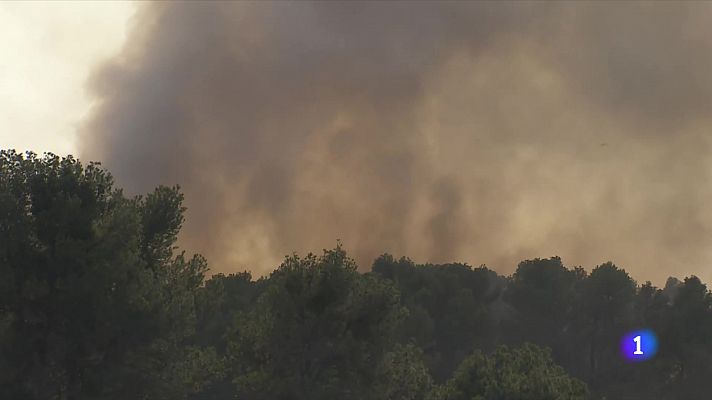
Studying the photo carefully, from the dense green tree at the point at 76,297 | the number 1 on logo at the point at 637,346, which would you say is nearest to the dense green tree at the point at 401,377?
the dense green tree at the point at 76,297

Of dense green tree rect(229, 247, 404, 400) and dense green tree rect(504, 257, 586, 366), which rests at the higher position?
dense green tree rect(504, 257, 586, 366)

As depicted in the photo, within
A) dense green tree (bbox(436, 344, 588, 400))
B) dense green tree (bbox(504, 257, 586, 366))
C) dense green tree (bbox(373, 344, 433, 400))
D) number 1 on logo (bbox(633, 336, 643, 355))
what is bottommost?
dense green tree (bbox(436, 344, 588, 400))

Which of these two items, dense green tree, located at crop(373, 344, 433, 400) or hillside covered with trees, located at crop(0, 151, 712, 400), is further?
dense green tree, located at crop(373, 344, 433, 400)

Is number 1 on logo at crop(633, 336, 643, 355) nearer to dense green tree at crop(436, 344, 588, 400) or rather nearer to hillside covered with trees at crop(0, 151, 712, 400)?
hillside covered with trees at crop(0, 151, 712, 400)

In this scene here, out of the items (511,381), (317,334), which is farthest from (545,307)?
(511,381)

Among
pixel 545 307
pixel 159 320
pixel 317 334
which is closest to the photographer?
pixel 159 320

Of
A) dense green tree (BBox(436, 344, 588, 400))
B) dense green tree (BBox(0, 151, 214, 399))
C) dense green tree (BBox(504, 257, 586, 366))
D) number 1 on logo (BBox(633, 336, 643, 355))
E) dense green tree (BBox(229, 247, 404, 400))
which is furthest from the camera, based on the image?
dense green tree (BBox(504, 257, 586, 366))

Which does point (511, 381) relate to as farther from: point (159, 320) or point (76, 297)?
point (76, 297)

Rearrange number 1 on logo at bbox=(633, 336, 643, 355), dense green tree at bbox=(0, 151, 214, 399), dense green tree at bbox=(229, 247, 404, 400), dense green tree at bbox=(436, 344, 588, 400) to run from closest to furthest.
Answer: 1. dense green tree at bbox=(436, 344, 588, 400)
2. dense green tree at bbox=(0, 151, 214, 399)
3. dense green tree at bbox=(229, 247, 404, 400)
4. number 1 on logo at bbox=(633, 336, 643, 355)

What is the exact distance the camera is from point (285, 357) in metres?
A: 34.2

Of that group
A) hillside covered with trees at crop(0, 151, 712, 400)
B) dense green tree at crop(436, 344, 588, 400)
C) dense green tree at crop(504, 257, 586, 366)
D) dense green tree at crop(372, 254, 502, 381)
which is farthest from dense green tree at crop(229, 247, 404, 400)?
dense green tree at crop(504, 257, 586, 366)

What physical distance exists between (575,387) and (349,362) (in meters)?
9.63

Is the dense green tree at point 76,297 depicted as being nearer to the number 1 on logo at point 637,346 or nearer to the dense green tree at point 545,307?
the number 1 on logo at point 637,346

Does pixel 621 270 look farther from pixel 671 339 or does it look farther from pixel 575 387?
pixel 575 387
